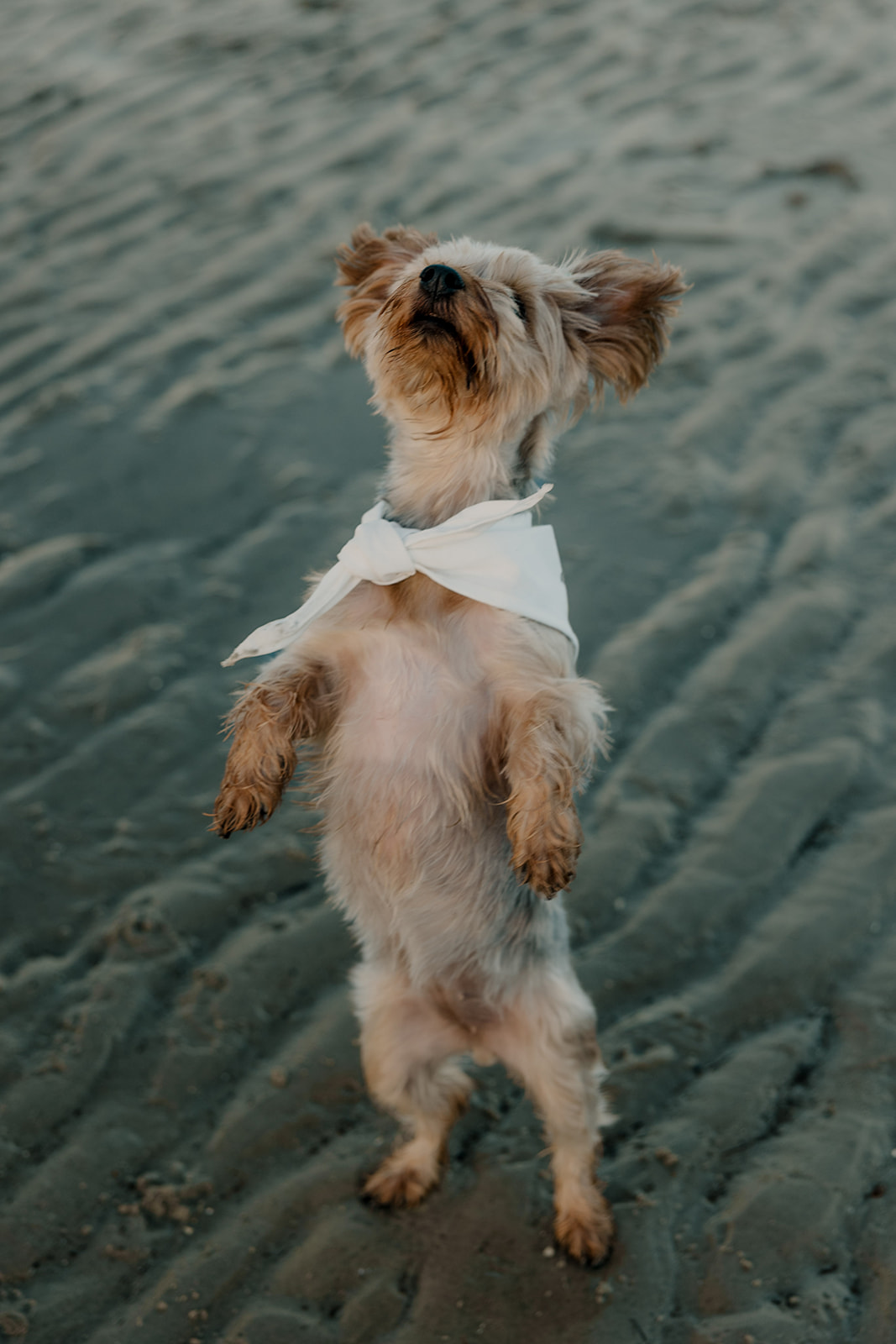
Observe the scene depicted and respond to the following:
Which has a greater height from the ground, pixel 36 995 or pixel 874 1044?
pixel 36 995

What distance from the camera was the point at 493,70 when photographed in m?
10.3

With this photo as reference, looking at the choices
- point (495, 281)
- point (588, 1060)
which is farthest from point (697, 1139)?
→ point (495, 281)

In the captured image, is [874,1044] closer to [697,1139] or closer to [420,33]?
[697,1139]

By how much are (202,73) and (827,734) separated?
8.50 m

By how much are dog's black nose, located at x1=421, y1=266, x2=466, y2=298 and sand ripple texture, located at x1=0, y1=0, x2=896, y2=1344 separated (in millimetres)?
2430

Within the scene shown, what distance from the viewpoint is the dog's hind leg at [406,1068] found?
12.2 feet

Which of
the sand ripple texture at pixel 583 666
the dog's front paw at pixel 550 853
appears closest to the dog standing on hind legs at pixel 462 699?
the dog's front paw at pixel 550 853

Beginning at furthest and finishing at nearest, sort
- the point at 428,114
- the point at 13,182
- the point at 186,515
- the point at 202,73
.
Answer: the point at 202,73, the point at 428,114, the point at 13,182, the point at 186,515

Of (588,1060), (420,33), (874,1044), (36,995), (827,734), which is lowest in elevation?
(874,1044)

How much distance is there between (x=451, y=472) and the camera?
138 inches

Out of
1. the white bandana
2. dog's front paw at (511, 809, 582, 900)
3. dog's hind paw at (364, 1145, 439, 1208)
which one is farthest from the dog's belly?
dog's hind paw at (364, 1145, 439, 1208)

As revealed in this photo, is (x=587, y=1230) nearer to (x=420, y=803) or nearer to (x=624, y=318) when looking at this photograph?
(x=420, y=803)

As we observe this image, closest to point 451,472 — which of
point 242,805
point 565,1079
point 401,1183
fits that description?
point 242,805

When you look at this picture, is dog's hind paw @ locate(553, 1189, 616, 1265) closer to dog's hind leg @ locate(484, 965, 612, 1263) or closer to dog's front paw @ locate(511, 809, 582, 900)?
dog's hind leg @ locate(484, 965, 612, 1263)
